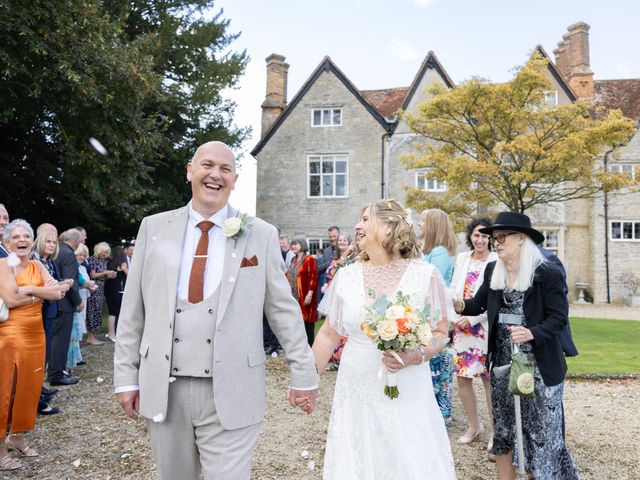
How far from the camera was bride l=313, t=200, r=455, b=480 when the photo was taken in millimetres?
3248

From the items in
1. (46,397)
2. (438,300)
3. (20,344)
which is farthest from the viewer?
(46,397)

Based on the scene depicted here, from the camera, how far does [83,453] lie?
207 inches

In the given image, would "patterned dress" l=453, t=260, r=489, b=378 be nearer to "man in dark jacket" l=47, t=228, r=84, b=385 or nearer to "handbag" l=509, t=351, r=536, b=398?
"handbag" l=509, t=351, r=536, b=398

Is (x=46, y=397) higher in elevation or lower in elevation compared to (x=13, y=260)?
lower

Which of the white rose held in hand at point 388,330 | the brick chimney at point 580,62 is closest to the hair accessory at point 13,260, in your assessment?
the white rose held in hand at point 388,330

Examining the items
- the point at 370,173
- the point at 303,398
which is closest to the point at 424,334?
the point at 303,398

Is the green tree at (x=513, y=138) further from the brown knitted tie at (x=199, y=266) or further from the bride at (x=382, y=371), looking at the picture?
the brown knitted tie at (x=199, y=266)

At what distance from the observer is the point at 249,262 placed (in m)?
2.90

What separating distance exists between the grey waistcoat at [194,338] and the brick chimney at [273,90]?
25.9m

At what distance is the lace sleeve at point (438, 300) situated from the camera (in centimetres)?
355

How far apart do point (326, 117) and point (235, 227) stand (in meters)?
24.3

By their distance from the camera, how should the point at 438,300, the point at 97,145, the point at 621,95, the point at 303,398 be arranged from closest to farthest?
the point at 303,398 < the point at 438,300 < the point at 97,145 < the point at 621,95

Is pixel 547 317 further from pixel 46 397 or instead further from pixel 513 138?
pixel 513 138

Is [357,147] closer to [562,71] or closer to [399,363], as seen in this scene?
[562,71]
